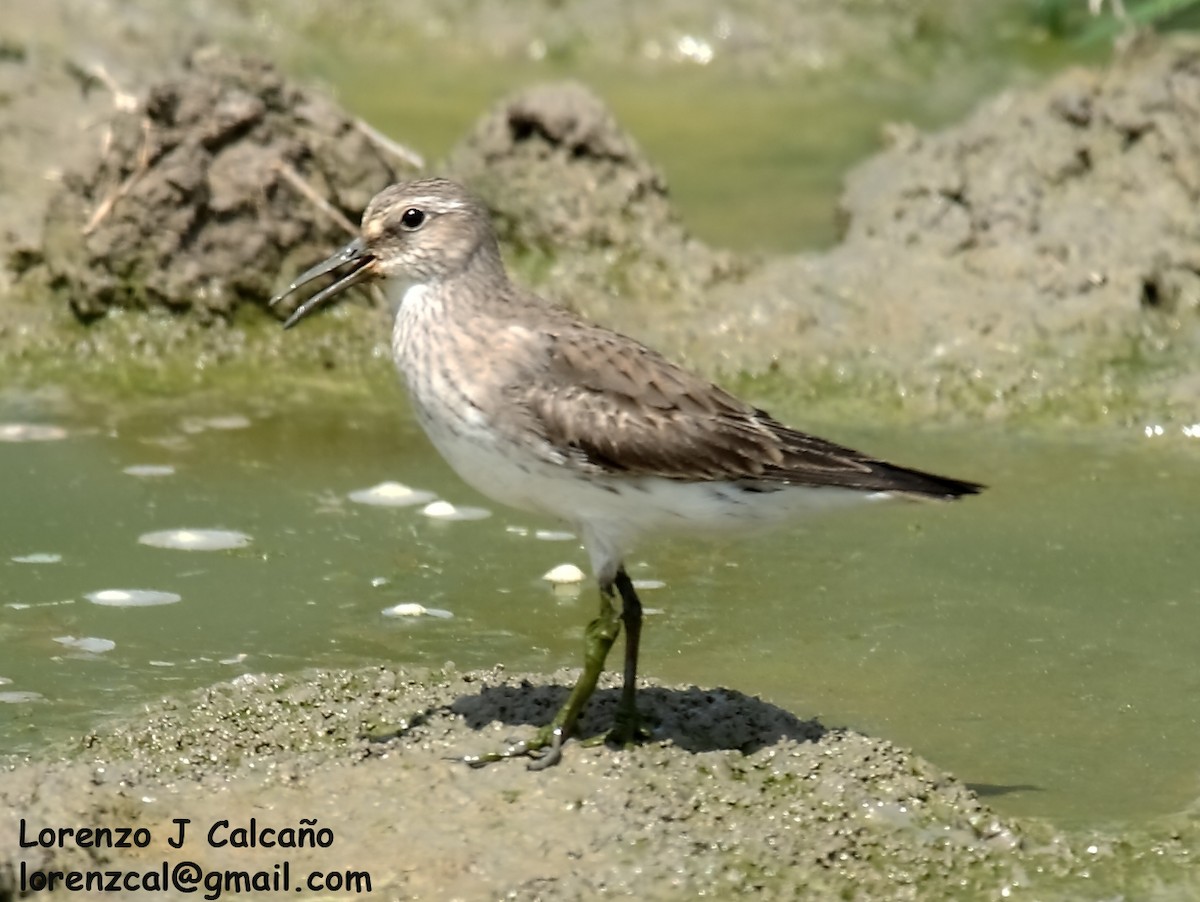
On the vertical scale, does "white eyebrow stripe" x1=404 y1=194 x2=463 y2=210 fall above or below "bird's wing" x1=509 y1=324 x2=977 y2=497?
→ above

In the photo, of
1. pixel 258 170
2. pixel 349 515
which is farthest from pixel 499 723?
pixel 258 170

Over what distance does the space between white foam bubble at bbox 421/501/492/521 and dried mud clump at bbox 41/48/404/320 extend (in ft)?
7.24

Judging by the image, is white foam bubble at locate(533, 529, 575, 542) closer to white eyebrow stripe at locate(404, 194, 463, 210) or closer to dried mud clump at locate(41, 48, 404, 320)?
white eyebrow stripe at locate(404, 194, 463, 210)

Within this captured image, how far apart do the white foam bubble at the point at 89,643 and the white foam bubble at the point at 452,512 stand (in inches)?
60.0

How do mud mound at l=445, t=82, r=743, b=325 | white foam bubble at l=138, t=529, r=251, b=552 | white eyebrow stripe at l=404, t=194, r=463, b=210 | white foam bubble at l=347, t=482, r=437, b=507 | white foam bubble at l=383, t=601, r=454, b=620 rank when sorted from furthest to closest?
1. mud mound at l=445, t=82, r=743, b=325
2. white foam bubble at l=347, t=482, r=437, b=507
3. white foam bubble at l=138, t=529, r=251, b=552
4. white foam bubble at l=383, t=601, r=454, b=620
5. white eyebrow stripe at l=404, t=194, r=463, b=210

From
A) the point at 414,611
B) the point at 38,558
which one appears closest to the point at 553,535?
the point at 414,611

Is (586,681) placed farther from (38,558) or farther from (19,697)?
(38,558)

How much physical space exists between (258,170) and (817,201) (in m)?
3.20

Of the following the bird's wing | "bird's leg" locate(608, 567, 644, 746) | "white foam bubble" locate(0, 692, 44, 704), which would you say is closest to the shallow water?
"white foam bubble" locate(0, 692, 44, 704)

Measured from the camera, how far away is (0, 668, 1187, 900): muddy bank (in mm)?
5262

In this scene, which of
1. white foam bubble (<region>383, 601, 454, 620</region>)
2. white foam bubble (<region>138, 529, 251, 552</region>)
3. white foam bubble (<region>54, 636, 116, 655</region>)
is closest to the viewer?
white foam bubble (<region>54, 636, 116, 655</region>)

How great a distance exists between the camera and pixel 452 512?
26.6 ft

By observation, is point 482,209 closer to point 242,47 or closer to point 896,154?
point 896,154

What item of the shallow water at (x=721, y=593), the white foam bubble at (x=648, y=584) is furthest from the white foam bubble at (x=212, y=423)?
the white foam bubble at (x=648, y=584)
